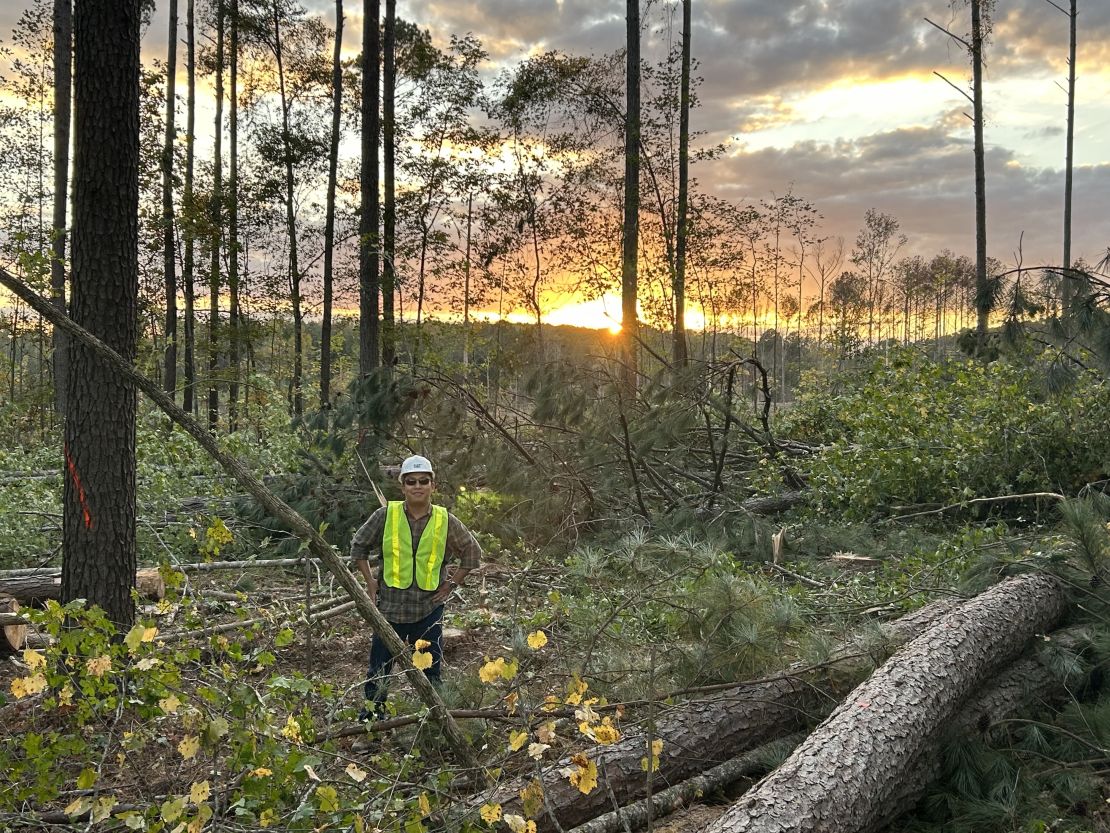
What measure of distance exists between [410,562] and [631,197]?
12455mm

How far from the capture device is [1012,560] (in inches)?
193

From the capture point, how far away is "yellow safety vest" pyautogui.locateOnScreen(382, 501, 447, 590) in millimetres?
4164

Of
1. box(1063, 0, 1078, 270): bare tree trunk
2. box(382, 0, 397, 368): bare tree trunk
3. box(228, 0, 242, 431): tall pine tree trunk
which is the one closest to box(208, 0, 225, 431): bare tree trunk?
box(228, 0, 242, 431): tall pine tree trunk

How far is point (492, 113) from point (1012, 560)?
2137 cm

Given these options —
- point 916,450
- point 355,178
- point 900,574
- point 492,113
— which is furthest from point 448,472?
point 492,113

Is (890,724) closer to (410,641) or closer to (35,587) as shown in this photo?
(410,641)

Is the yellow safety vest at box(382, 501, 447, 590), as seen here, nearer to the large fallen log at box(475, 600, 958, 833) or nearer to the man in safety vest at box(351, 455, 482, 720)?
the man in safety vest at box(351, 455, 482, 720)

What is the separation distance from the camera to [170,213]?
17094mm

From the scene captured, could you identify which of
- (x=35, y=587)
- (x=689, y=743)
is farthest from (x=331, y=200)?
(x=689, y=743)

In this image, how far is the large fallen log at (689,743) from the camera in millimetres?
3049

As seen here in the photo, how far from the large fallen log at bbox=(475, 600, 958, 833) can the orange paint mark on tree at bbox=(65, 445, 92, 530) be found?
8.70 ft

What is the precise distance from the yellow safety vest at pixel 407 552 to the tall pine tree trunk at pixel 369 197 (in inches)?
314

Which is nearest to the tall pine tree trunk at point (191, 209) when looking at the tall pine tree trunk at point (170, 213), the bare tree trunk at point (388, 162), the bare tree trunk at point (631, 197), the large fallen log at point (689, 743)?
the tall pine tree trunk at point (170, 213)

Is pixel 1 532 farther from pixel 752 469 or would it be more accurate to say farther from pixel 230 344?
pixel 230 344
